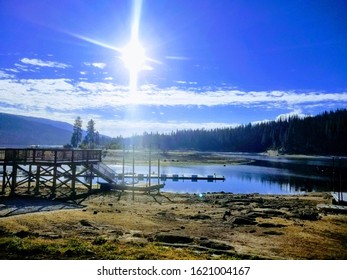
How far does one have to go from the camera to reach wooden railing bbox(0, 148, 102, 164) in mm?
28462

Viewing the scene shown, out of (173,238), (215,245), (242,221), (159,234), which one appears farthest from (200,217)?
(215,245)

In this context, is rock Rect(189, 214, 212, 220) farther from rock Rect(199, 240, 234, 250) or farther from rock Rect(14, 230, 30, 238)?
rock Rect(14, 230, 30, 238)

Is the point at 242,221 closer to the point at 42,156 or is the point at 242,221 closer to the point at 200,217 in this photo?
the point at 200,217

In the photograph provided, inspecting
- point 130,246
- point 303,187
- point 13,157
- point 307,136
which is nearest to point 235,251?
point 130,246

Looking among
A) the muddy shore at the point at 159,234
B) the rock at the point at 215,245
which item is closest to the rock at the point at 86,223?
the muddy shore at the point at 159,234

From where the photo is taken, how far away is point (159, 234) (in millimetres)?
15211

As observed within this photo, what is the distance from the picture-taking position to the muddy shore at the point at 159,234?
1178 cm

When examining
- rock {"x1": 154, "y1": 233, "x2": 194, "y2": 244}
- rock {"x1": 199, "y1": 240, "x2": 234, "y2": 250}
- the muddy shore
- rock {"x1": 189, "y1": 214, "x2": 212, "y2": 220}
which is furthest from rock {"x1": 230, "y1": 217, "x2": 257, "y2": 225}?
rock {"x1": 199, "y1": 240, "x2": 234, "y2": 250}

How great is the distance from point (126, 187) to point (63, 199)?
28.4 ft

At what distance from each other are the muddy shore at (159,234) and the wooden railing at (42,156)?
503 cm

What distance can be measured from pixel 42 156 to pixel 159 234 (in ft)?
60.9

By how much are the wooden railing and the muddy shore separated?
198 inches

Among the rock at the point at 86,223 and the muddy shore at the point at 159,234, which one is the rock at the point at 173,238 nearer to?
the muddy shore at the point at 159,234
